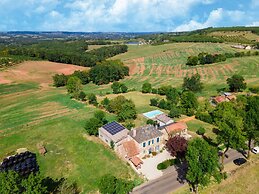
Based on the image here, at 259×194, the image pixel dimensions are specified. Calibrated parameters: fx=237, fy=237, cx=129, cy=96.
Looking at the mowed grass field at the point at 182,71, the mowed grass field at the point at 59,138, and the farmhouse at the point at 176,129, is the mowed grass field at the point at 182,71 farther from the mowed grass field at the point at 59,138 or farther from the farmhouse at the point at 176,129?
the mowed grass field at the point at 59,138

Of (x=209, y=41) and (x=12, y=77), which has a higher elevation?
(x=209, y=41)

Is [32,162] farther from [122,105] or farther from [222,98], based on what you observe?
[222,98]

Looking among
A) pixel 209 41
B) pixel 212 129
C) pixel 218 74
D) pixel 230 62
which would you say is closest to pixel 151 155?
pixel 212 129

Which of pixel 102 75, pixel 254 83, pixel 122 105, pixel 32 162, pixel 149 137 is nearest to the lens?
pixel 32 162

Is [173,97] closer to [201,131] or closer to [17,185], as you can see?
[201,131]

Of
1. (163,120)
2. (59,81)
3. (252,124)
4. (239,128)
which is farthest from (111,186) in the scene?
(59,81)

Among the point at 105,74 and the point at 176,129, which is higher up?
the point at 176,129

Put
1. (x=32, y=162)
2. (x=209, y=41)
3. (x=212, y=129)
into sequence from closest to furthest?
(x=32, y=162), (x=212, y=129), (x=209, y=41)
